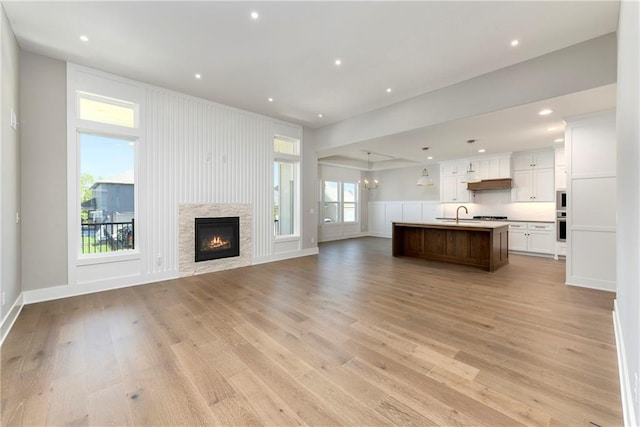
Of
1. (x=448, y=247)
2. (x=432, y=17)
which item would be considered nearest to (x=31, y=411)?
(x=432, y=17)

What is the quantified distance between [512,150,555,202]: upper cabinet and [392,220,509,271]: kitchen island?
2.27m

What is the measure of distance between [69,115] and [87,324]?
3.09 meters

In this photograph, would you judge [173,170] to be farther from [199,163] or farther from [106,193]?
[106,193]

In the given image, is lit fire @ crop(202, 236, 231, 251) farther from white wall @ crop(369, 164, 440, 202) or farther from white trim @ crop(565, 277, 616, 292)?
white wall @ crop(369, 164, 440, 202)

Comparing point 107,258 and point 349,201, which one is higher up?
point 349,201

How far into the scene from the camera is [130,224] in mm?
4691

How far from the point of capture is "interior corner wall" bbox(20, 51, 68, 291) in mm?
3691

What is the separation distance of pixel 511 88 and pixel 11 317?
7.12 metres

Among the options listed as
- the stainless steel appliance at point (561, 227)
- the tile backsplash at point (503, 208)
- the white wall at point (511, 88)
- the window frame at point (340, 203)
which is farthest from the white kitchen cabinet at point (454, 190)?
the white wall at point (511, 88)

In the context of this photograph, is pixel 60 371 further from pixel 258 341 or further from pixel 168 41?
pixel 168 41

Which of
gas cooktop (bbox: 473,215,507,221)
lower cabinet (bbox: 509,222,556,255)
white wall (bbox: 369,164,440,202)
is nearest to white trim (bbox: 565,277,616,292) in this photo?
lower cabinet (bbox: 509,222,556,255)

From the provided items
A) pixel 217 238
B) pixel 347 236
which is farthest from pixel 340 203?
pixel 217 238

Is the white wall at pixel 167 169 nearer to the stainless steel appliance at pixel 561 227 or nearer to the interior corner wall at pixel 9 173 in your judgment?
the interior corner wall at pixel 9 173

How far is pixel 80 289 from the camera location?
160 inches
